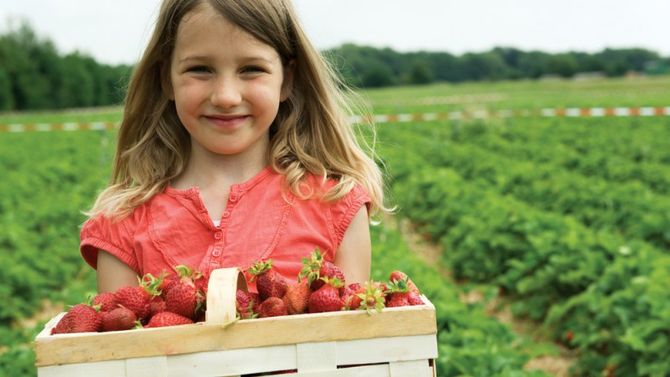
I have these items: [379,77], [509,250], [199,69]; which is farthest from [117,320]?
[379,77]

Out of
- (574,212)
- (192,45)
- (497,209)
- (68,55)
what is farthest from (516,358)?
(68,55)

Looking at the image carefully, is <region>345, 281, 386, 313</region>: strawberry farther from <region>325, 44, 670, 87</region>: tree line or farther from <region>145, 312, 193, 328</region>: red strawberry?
<region>325, 44, 670, 87</region>: tree line

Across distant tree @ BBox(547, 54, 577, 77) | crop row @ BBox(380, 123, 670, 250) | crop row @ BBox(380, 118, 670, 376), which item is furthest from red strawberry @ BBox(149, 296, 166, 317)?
distant tree @ BBox(547, 54, 577, 77)

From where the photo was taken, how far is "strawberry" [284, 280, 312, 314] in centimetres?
176

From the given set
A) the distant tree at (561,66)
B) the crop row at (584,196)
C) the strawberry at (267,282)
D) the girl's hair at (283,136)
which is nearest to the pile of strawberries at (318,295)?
the strawberry at (267,282)

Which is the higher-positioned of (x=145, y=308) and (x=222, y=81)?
(x=222, y=81)

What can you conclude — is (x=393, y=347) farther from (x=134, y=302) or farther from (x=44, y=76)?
(x=44, y=76)

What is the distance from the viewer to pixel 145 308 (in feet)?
5.84

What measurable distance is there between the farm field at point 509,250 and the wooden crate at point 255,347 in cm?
156

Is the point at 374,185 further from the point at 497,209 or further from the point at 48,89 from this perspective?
the point at 48,89

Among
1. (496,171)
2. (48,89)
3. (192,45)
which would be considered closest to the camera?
(192,45)

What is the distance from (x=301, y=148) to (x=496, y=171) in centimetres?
931

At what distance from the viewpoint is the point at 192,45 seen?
2211mm

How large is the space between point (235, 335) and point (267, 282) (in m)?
0.26
